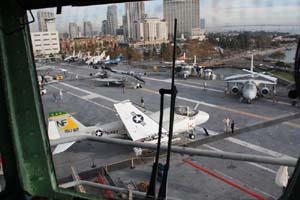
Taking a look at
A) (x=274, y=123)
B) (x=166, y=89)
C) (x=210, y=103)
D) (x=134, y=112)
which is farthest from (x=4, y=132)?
(x=210, y=103)

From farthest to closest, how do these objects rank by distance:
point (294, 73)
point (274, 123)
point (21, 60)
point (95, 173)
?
1. point (274, 123)
2. point (95, 173)
3. point (21, 60)
4. point (294, 73)

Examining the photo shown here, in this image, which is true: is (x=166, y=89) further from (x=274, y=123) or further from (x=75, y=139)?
(x=274, y=123)

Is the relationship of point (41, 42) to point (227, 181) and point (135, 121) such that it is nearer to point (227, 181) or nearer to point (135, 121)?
point (227, 181)

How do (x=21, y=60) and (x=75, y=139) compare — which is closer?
(x=21, y=60)

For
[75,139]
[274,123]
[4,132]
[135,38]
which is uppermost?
[135,38]

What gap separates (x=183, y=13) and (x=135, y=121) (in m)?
5.97

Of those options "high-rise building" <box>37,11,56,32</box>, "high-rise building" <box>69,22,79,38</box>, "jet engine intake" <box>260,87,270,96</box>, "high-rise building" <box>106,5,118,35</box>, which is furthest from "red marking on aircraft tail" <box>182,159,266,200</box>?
"jet engine intake" <box>260,87,270,96</box>

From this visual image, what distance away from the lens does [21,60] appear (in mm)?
1354

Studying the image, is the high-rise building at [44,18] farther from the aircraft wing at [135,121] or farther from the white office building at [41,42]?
the aircraft wing at [135,121]

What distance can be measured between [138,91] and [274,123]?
641cm

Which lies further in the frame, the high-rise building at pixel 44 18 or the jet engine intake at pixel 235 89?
the jet engine intake at pixel 235 89

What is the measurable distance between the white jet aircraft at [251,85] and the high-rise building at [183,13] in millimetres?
10157

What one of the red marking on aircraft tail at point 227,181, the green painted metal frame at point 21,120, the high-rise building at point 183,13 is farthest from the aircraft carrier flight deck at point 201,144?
the green painted metal frame at point 21,120

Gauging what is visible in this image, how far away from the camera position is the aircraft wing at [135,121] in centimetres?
696
